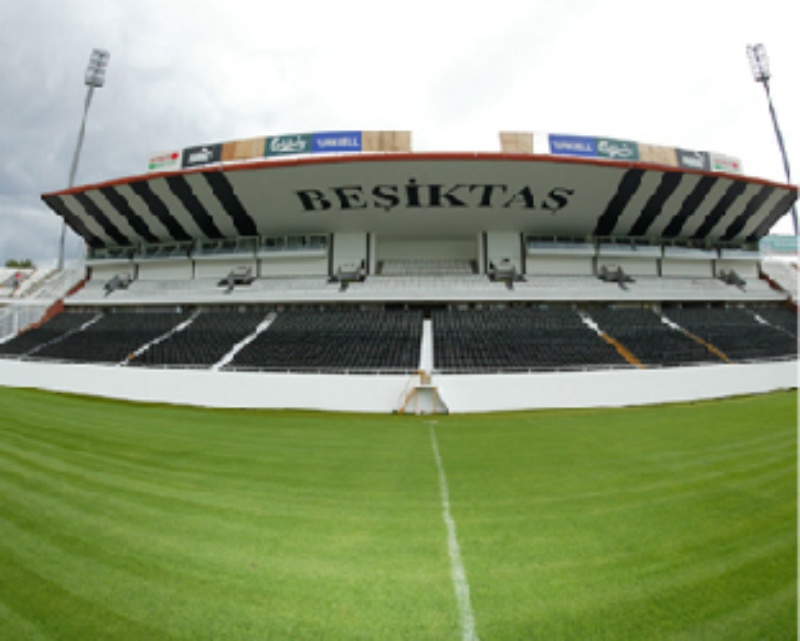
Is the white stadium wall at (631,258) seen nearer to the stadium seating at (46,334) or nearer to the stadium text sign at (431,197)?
the stadium text sign at (431,197)

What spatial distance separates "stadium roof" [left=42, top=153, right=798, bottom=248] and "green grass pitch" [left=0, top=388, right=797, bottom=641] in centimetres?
1585

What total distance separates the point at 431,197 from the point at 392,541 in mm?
19037

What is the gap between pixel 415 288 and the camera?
19625 mm

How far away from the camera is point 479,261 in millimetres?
22750

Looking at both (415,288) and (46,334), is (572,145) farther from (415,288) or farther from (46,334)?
(46,334)

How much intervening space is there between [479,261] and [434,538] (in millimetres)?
21034

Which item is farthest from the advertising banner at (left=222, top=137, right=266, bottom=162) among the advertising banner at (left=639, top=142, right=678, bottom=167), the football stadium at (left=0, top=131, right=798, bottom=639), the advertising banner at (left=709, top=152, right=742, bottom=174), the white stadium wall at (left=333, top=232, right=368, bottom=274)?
the advertising banner at (left=709, top=152, right=742, bottom=174)

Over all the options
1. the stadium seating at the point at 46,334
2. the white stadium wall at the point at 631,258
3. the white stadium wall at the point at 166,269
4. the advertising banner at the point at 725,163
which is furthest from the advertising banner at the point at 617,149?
the stadium seating at the point at 46,334

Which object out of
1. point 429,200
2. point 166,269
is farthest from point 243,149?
point 429,200

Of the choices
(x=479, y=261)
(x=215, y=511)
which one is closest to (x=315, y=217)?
(x=479, y=261)

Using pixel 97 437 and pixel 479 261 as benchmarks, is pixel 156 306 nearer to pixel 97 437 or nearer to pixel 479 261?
pixel 97 437

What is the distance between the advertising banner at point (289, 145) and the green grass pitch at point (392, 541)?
19.0 metres

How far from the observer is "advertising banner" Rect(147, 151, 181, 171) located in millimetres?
22781

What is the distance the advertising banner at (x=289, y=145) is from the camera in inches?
822
